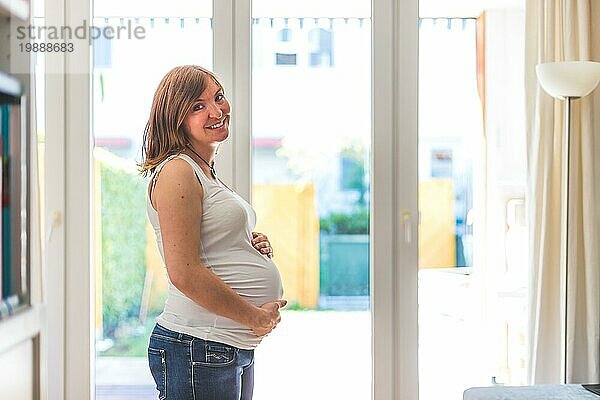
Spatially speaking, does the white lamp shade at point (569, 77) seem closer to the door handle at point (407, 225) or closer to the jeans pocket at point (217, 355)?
the door handle at point (407, 225)

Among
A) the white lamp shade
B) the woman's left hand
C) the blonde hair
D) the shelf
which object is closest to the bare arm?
the blonde hair

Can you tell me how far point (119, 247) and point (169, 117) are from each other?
103cm

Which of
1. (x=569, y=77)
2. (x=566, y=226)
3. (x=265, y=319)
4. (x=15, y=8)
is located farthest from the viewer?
(x=566, y=226)

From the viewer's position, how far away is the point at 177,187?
6.15 feet

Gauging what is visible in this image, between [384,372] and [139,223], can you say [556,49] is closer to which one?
[384,372]

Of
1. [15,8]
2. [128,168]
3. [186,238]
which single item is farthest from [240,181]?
[15,8]

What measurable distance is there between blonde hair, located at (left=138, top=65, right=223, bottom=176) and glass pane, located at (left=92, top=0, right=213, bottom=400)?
858 millimetres

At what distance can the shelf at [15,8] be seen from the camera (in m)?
1.31

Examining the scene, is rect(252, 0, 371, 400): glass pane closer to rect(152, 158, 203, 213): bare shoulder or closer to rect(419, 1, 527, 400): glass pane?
rect(419, 1, 527, 400): glass pane

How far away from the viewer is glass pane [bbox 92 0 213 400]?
288 cm

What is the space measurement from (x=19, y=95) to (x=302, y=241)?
1.73 metres

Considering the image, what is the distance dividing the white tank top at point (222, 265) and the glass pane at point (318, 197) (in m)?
0.86

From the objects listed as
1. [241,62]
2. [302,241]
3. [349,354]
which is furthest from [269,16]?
[349,354]

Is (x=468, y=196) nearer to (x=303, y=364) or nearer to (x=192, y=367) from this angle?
(x=303, y=364)
